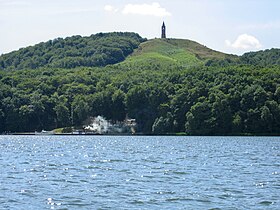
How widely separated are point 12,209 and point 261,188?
60.1ft

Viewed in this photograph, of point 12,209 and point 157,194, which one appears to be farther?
point 157,194

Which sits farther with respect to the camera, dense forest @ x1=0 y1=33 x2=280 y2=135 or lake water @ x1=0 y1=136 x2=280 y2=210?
dense forest @ x1=0 y1=33 x2=280 y2=135

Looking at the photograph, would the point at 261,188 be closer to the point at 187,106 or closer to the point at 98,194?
the point at 98,194

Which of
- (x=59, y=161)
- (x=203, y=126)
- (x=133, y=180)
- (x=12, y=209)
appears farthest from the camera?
(x=203, y=126)

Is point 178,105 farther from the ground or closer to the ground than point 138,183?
farther from the ground

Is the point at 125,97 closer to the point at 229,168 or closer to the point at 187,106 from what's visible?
the point at 187,106

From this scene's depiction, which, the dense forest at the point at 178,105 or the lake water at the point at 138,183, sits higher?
the dense forest at the point at 178,105

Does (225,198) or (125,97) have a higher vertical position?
(125,97)

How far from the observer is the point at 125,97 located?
183625 mm

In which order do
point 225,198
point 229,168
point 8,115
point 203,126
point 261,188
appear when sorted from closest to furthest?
point 225,198, point 261,188, point 229,168, point 203,126, point 8,115

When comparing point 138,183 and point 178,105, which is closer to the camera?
point 138,183

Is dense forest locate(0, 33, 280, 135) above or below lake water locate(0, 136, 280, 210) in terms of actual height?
above

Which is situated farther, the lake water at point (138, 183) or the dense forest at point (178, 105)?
the dense forest at point (178, 105)

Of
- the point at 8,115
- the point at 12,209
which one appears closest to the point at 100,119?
the point at 8,115
